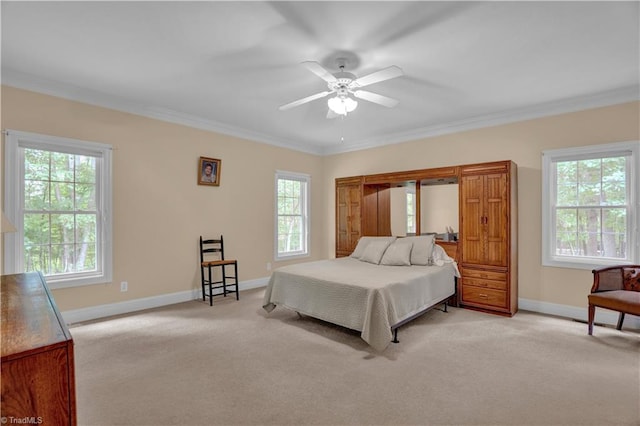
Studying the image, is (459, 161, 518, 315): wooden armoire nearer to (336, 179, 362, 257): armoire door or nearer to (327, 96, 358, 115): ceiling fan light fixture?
(336, 179, 362, 257): armoire door

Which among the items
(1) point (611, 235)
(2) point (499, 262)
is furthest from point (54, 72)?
(1) point (611, 235)

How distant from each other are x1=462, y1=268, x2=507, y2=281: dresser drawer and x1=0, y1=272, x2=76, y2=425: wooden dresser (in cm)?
430

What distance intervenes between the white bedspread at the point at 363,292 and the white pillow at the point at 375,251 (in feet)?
0.45

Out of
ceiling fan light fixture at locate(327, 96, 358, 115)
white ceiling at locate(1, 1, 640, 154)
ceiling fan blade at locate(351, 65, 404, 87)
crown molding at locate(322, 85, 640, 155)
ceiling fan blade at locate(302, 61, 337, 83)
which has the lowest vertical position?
ceiling fan light fixture at locate(327, 96, 358, 115)

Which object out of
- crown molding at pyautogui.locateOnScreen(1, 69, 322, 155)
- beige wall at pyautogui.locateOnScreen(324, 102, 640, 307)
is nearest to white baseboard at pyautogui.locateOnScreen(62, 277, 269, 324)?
crown molding at pyautogui.locateOnScreen(1, 69, 322, 155)

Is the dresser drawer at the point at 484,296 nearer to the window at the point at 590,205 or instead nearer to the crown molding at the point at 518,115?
the window at the point at 590,205

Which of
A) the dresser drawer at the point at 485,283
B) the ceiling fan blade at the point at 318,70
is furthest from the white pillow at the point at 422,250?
the ceiling fan blade at the point at 318,70

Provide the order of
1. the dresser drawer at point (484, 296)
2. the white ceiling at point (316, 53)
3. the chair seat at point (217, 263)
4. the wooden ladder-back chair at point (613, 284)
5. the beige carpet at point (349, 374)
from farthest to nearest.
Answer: the chair seat at point (217, 263), the dresser drawer at point (484, 296), the wooden ladder-back chair at point (613, 284), the white ceiling at point (316, 53), the beige carpet at point (349, 374)

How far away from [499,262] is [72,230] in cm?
518

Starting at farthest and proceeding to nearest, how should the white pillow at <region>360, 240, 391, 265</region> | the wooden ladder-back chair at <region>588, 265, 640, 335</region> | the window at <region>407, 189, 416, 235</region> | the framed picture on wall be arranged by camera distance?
1. the window at <region>407, 189, 416, 235</region>
2. the framed picture on wall
3. the white pillow at <region>360, 240, 391, 265</region>
4. the wooden ladder-back chair at <region>588, 265, 640, 335</region>

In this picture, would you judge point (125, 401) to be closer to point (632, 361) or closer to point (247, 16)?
point (247, 16)

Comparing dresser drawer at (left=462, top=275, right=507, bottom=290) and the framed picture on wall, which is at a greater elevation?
the framed picture on wall

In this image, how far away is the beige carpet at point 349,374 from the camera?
2047 millimetres

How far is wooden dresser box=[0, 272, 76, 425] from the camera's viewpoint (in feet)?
3.14
